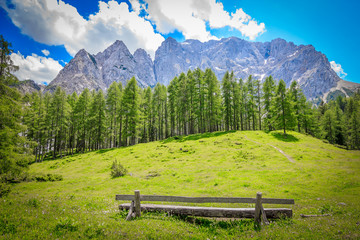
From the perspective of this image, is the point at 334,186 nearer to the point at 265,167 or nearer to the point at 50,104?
the point at 265,167

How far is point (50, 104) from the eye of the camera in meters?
51.2

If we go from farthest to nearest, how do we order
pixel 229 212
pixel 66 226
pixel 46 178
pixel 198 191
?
pixel 46 178
pixel 198 191
pixel 229 212
pixel 66 226

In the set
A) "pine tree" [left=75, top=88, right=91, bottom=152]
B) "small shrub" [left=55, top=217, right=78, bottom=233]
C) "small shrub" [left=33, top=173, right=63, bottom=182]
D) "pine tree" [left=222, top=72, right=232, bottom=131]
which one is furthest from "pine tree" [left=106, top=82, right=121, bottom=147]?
"small shrub" [left=55, top=217, right=78, bottom=233]

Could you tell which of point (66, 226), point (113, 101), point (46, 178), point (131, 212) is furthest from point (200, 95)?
point (66, 226)

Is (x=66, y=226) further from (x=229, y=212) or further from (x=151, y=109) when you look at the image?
(x=151, y=109)

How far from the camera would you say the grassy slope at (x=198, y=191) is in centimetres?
775

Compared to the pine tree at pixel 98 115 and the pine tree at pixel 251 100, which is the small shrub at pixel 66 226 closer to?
the pine tree at pixel 98 115

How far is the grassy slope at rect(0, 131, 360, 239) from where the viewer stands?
305 inches

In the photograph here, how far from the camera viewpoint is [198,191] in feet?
55.0

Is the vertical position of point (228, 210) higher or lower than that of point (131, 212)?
higher

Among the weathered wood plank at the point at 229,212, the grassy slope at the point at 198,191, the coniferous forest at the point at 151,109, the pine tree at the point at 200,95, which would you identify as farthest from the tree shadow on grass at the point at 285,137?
the weathered wood plank at the point at 229,212

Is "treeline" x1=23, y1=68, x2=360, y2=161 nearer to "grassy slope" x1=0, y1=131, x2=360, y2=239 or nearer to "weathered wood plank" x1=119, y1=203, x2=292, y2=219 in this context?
"grassy slope" x1=0, y1=131, x2=360, y2=239

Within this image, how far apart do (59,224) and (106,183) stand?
1476 centimetres

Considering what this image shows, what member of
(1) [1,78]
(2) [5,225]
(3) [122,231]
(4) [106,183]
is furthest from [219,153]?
(1) [1,78]
